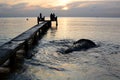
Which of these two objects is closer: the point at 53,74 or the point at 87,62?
the point at 53,74

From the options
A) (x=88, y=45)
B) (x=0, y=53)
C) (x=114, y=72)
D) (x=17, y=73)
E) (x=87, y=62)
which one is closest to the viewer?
(x=0, y=53)

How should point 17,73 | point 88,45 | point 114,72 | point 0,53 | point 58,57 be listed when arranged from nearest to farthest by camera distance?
point 0,53
point 17,73
point 114,72
point 58,57
point 88,45

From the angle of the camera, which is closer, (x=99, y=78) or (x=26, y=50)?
(x=99, y=78)

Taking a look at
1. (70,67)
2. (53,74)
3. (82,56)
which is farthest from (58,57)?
(53,74)

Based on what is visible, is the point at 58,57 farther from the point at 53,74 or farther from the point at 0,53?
the point at 0,53

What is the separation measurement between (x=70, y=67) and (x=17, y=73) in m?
3.11

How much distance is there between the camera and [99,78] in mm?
10492

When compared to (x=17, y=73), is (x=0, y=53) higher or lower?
higher

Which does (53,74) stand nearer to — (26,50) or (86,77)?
(86,77)

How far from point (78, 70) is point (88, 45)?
803 cm

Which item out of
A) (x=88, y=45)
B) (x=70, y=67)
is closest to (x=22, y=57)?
(x=70, y=67)

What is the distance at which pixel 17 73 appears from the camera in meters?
10.8

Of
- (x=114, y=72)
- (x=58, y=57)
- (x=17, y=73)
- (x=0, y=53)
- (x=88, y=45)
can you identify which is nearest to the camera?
(x=0, y=53)

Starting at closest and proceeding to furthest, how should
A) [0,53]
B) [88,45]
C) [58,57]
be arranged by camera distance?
[0,53] → [58,57] → [88,45]
